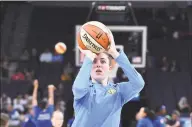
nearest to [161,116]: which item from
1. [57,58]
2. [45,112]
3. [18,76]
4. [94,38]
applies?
[45,112]

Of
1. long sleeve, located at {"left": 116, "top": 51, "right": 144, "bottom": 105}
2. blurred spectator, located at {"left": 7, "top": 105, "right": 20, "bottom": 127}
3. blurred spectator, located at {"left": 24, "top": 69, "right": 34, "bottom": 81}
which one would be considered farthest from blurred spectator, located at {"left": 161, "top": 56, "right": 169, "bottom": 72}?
long sleeve, located at {"left": 116, "top": 51, "right": 144, "bottom": 105}

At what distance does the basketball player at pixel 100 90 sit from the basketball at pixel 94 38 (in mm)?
44

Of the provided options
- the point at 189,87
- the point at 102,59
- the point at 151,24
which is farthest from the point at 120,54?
the point at 151,24

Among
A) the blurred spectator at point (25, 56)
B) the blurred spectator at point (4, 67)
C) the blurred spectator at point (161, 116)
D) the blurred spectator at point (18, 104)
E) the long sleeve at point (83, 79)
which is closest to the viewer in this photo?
the long sleeve at point (83, 79)

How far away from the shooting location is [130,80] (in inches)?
169

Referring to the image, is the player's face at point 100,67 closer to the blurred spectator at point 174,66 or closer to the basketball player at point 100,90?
the basketball player at point 100,90

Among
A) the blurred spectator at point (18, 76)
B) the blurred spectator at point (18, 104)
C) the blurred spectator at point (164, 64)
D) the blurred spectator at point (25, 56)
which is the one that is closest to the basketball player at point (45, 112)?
the blurred spectator at point (18, 104)

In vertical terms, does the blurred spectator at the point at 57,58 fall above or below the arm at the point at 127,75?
below

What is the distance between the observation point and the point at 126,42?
1366cm

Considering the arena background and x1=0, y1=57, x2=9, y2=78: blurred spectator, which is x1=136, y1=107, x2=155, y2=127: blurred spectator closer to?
the arena background

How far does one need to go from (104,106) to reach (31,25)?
17545 mm

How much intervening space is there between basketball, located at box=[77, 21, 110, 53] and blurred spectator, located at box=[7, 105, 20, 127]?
11877 mm

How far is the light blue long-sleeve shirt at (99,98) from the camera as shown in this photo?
4207mm

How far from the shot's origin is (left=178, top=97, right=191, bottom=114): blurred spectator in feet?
56.0
